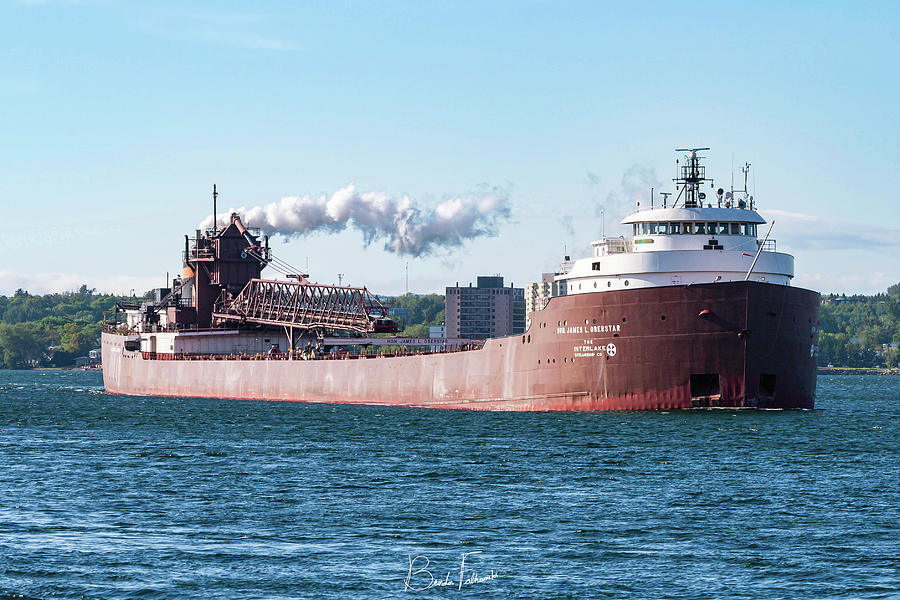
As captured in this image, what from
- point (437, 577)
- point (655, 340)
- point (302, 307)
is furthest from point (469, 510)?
point (302, 307)

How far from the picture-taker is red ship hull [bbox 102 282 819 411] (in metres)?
49.8

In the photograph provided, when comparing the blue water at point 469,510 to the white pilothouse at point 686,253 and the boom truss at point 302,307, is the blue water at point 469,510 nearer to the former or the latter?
the white pilothouse at point 686,253

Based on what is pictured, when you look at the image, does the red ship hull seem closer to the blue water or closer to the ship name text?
the ship name text

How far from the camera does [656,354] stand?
50812mm

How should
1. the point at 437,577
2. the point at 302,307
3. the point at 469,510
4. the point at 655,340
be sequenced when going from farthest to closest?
the point at 302,307 < the point at 655,340 < the point at 469,510 < the point at 437,577

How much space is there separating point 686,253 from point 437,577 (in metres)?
32.0

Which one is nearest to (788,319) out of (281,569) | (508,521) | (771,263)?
(771,263)

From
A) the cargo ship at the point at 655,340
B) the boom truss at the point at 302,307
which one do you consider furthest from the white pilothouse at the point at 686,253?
the boom truss at the point at 302,307

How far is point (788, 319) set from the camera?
51125mm

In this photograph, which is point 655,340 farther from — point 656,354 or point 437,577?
point 437,577

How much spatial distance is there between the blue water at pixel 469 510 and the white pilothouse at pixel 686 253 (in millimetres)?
6116

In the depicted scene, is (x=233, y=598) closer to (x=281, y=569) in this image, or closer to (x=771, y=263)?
(x=281, y=569)

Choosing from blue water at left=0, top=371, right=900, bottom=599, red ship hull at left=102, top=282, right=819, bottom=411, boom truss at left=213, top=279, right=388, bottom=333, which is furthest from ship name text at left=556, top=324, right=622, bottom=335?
boom truss at left=213, top=279, right=388, bottom=333

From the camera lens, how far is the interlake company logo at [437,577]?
23.0 m
